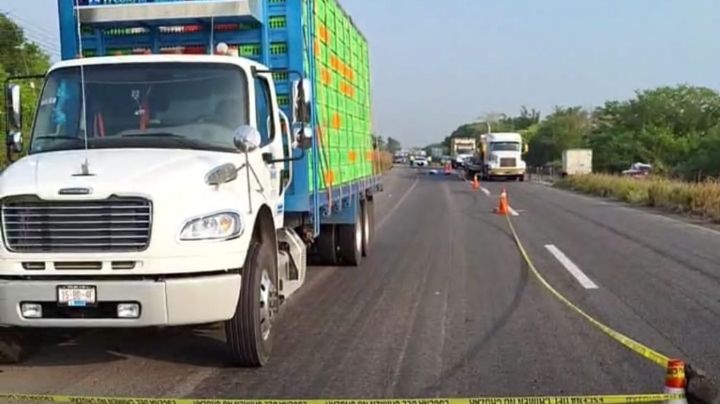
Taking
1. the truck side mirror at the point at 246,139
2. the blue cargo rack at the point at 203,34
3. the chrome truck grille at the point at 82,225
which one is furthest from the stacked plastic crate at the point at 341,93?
the chrome truck grille at the point at 82,225

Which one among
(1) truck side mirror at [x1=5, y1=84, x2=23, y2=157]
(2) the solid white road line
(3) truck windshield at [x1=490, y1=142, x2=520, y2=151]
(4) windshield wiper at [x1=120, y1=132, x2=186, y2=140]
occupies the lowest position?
(2) the solid white road line

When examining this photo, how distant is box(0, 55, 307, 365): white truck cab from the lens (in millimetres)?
6062

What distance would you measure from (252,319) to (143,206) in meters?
1.22

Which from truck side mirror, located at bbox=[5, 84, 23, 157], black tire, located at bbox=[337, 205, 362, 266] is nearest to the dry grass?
black tire, located at bbox=[337, 205, 362, 266]

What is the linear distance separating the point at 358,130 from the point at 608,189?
27601mm

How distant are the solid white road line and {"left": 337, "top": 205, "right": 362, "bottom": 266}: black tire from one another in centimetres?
317

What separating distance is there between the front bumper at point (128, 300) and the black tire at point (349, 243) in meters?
6.70

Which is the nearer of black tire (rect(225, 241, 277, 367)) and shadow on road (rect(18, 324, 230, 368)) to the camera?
black tire (rect(225, 241, 277, 367))

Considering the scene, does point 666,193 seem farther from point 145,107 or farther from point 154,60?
point 145,107

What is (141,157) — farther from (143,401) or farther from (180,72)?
(143,401)

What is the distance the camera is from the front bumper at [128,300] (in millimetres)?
6012

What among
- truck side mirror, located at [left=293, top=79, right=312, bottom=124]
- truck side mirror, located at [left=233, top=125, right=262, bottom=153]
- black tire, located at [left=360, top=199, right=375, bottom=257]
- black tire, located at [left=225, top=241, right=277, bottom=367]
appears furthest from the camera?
black tire, located at [left=360, top=199, right=375, bottom=257]

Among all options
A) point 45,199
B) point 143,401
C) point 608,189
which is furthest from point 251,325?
point 608,189

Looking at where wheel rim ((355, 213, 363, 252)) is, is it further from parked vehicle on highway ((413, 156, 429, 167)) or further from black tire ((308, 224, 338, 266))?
parked vehicle on highway ((413, 156, 429, 167))
